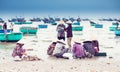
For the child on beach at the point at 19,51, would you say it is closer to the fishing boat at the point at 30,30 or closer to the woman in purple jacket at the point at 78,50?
the woman in purple jacket at the point at 78,50

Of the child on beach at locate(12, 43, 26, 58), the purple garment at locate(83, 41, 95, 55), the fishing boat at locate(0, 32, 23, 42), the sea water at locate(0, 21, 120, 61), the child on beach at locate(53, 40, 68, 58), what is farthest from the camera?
the fishing boat at locate(0, 32, 23, 42)

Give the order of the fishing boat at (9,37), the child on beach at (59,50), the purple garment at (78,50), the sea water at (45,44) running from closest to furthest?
the purple garment at (78,50) → the child on beach at (59,50) → the sea water at (45,44) → the fishing boat at (9,37)

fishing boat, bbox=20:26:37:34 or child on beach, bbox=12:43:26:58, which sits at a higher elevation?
child on beach, bbox=12:43:26:58

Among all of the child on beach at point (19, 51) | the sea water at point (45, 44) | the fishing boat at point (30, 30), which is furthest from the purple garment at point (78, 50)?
the fishing boat at point (30, 30)

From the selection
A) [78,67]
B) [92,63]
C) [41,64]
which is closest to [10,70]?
[41,64]

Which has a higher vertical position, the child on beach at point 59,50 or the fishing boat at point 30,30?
the child on beach at point 59,50

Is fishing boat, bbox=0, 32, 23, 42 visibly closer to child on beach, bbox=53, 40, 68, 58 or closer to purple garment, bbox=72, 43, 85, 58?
child on beach, bbox=53, 40, 68, 58

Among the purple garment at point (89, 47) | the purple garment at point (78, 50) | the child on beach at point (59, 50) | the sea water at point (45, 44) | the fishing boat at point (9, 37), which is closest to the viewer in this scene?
the purple garment at point (78, 50)

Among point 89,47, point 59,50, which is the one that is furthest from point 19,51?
point 89,47

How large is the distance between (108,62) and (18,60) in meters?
4.76

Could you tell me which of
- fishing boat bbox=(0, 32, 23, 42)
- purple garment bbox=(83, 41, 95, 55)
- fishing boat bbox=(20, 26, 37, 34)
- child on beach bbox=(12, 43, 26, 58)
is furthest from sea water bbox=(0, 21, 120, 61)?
fishing boat bbox=(20, 26, 37, 34)

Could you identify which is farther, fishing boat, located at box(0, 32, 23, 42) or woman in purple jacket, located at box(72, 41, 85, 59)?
fishing boat, located at box(0, 32, 23, 42)

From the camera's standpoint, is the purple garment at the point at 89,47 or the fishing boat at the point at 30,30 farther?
the fishing boat at the point at 30,30

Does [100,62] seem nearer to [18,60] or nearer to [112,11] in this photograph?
[18,60]
